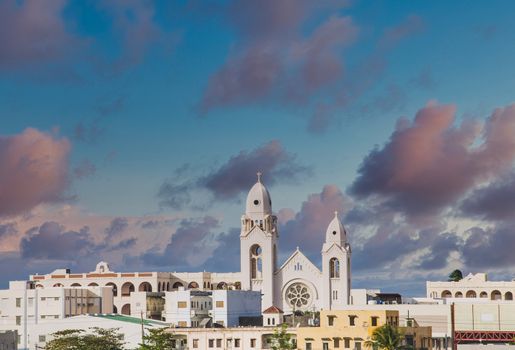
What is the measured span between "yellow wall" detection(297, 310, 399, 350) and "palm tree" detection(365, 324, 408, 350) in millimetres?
4809

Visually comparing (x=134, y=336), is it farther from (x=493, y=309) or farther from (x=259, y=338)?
(x=493, y=309)

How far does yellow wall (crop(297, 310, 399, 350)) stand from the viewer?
148125 millimetres

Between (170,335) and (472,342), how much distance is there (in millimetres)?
47403

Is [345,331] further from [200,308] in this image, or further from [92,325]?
[92,325]

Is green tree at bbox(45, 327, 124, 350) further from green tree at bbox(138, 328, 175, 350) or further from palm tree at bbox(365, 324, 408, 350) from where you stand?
palm tree at bbox(365, 324, 408, 350)

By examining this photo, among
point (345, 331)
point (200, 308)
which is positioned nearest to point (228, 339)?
point (345, 331)

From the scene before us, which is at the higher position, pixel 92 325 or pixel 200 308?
pixel 200 308

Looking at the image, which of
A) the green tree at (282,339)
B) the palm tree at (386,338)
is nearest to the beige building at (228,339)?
the green tree at (282,339)

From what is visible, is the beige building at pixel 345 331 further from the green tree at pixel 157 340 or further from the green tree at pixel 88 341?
the green tree at pixel 88 341

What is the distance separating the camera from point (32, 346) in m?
182

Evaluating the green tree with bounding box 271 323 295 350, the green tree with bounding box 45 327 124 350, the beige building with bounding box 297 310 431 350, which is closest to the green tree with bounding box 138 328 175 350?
the green tree with bounding box 45 327 124 350

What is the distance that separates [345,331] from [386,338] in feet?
34.9

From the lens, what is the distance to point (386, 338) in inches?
5458

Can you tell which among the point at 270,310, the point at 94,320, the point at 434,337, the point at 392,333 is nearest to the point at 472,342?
the point at 434,337
